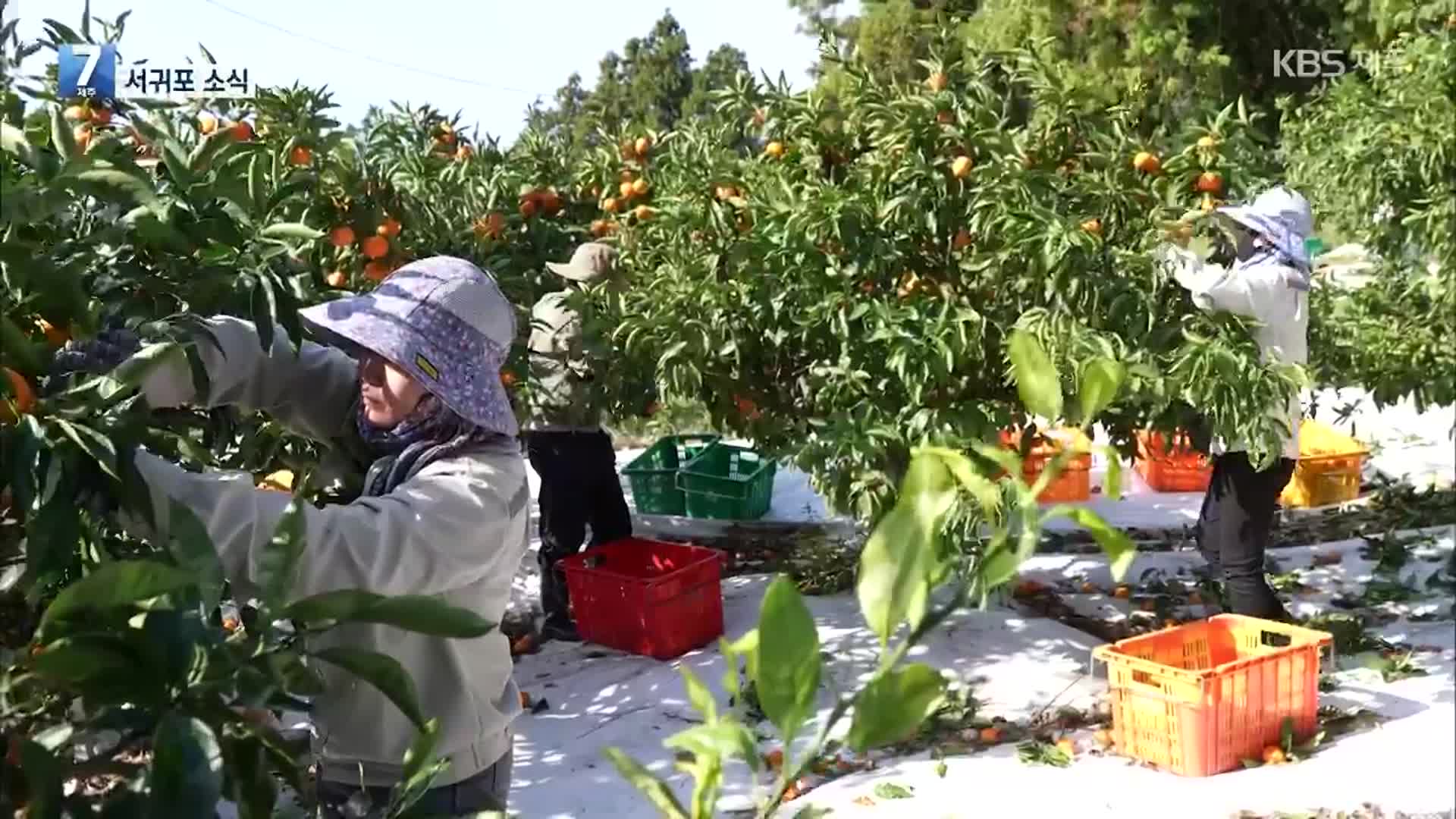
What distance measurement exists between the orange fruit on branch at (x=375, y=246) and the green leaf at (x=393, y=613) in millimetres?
2439

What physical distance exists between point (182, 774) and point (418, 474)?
0.81 m

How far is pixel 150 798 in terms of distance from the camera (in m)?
0.68

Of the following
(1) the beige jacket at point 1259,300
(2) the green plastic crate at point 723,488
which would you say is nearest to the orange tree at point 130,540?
(1) the beige jacket at point 1259,300

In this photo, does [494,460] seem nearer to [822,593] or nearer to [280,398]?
[280,398]

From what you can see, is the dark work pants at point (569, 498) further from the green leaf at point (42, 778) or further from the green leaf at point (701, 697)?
the green leaf at point (701, 697)

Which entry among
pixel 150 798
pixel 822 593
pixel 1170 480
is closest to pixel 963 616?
pixel 822 593

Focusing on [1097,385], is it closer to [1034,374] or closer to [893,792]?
[1034,374]

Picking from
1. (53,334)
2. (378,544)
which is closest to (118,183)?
(53,334)

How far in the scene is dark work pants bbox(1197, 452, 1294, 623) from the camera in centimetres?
371

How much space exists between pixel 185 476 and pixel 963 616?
3199 millimetres

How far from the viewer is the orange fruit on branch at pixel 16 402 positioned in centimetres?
91

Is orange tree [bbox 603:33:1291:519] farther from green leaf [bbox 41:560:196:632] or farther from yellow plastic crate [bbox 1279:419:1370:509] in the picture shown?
green leaf [bbox 41:560:196:632]

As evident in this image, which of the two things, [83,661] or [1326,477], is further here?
[1326,477]

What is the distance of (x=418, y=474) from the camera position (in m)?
1.48
